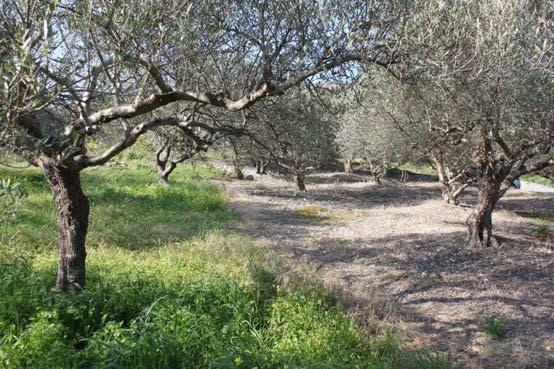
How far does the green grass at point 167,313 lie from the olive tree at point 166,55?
34.5 inches

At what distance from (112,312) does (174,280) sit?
1.53 metres

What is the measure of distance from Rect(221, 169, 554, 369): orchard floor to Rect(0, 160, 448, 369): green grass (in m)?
1.08

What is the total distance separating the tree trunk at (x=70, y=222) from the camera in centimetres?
652

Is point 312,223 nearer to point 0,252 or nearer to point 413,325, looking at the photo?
point 413,325

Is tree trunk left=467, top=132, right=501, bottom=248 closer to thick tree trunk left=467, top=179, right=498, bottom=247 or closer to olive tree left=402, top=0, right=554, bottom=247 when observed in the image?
thick tree trunk left=467, top=179, right=498, bottom=247

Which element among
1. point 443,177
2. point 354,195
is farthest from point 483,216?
point 354,195

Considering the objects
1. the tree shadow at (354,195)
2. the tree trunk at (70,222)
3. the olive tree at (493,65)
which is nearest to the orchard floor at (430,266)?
the tree shadow at (354,195)

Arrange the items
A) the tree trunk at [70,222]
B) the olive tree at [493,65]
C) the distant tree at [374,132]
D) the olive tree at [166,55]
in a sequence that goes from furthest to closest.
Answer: the distant tree at [374,132] < the tree trunk at [70,222] < the olive tree at [493,65] < the olive tree at [166,55]

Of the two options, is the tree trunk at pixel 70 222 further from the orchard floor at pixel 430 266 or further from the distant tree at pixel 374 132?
the distant tree at pixel 374 132

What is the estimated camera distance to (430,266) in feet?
37.5

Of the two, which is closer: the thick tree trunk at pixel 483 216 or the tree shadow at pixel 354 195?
the thick tree trunk at pixel 483 216

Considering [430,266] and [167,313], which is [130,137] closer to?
[167,313]

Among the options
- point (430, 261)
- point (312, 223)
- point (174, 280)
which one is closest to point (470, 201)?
point (312, 223)

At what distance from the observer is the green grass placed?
4.91 metres
